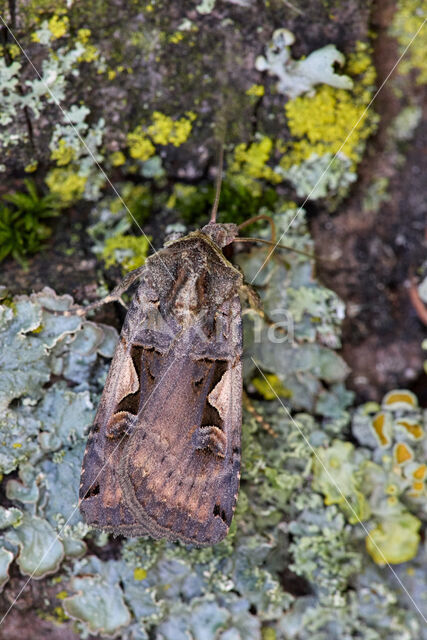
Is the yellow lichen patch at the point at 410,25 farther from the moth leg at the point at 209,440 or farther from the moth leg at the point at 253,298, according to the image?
the moth leg at the point at 209,440

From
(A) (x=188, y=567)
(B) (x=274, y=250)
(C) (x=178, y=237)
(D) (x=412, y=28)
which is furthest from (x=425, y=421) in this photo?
(D) (x=412, y=28)

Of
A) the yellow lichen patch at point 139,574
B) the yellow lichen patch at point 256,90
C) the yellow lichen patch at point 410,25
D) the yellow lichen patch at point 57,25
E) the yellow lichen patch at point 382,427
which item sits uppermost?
the yellow lichen patch at point 410,25

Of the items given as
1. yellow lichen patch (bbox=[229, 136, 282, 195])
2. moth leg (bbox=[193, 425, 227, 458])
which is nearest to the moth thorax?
yellow lichen patch (bbox=[229, 136, 282, 195])

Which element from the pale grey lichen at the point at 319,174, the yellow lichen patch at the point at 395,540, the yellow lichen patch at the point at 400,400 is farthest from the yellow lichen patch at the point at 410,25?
the yellow lichen patch at the point at 395,540

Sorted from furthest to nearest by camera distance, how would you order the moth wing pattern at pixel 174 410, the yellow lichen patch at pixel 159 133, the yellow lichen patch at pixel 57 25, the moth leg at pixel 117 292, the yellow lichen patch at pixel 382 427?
the yellow lichen patch at pixel 382 427, the yellow lichen patch at pixel 159 133, the moth leg at pixel 117 292, the yellow lichen patch at pixel 57 25, the moth wing pattern at pixel 174 410

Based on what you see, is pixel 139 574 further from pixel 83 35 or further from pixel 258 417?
pixel 83 35

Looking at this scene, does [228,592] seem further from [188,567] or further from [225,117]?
[225,117]

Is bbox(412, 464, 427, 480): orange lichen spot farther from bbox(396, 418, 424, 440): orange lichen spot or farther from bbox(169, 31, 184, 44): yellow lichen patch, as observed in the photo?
bbox(169, 31, 184, 44): yellow lichen patch
